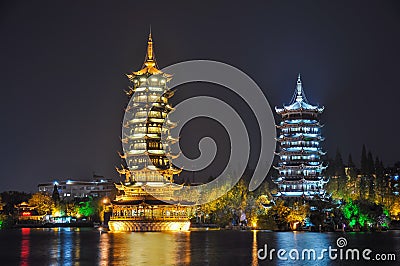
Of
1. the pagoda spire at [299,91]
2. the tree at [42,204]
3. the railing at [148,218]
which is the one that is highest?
the pagoda spire at [299,91]

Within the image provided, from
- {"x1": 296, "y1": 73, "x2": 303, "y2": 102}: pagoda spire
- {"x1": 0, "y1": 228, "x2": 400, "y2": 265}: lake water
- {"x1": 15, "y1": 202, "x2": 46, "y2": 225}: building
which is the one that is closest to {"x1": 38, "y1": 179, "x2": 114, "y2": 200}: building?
{"x1": 15, "y1": 202, "x2": 46, "y2": 225}: building

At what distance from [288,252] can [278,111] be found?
52.9 metres

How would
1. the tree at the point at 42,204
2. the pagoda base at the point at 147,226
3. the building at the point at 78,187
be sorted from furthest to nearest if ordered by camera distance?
the building at the point at 78,187
the tree at the point at 42,204
the pagoda base at the point at 147,226

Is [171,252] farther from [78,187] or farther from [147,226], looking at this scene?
[78,187]

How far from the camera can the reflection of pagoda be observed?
81.8 metres

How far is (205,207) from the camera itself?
93.7m

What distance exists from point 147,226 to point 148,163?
8.79 metres

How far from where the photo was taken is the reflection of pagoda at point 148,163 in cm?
8175

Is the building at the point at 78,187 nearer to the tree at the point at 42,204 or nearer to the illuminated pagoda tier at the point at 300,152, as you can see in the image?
the tree at the point at 42,204

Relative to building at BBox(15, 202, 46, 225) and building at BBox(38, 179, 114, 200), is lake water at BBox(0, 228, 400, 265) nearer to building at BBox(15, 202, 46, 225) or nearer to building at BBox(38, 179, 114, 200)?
building at BBox(15, 202, 46, 225)

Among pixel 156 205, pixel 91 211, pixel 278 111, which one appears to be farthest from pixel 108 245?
pixel 91 211

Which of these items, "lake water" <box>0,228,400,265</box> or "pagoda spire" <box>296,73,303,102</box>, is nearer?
"lake water" <box>0,228,400,265</box>

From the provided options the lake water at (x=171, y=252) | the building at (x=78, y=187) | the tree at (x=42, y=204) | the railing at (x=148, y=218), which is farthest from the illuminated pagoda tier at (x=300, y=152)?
the building at (x=78, y=187)

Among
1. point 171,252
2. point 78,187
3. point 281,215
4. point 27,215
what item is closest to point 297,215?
point 281,215
